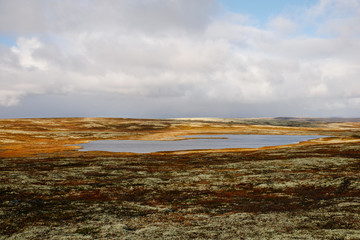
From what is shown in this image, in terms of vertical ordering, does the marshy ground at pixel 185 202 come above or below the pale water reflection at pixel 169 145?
above

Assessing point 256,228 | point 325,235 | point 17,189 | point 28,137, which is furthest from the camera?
point 28,137

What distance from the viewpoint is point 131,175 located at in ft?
150

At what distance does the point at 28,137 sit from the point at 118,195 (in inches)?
4538

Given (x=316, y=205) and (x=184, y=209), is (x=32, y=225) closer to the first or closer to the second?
(x=184, y=209)

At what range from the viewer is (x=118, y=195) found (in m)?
33.3

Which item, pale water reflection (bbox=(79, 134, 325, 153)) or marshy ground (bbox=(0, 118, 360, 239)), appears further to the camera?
pale water reflection (bbox=(79, 134, 325, 153))

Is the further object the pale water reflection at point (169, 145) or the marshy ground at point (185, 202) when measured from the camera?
the pale water reflection at point (169, 145)

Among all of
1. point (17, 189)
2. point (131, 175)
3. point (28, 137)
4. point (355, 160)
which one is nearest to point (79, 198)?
point (17, 189)

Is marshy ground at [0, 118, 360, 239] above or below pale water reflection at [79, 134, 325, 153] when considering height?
above

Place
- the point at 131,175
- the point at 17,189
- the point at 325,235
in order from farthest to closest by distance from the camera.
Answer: the point at 131,175 < the point at 17,189 < the point at 325,235

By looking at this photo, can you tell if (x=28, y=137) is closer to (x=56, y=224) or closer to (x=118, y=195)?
(x=118, y=195)

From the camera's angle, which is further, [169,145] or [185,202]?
[169,145]

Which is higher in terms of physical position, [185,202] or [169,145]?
[185,202]

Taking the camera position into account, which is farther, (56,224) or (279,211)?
(279,211)
